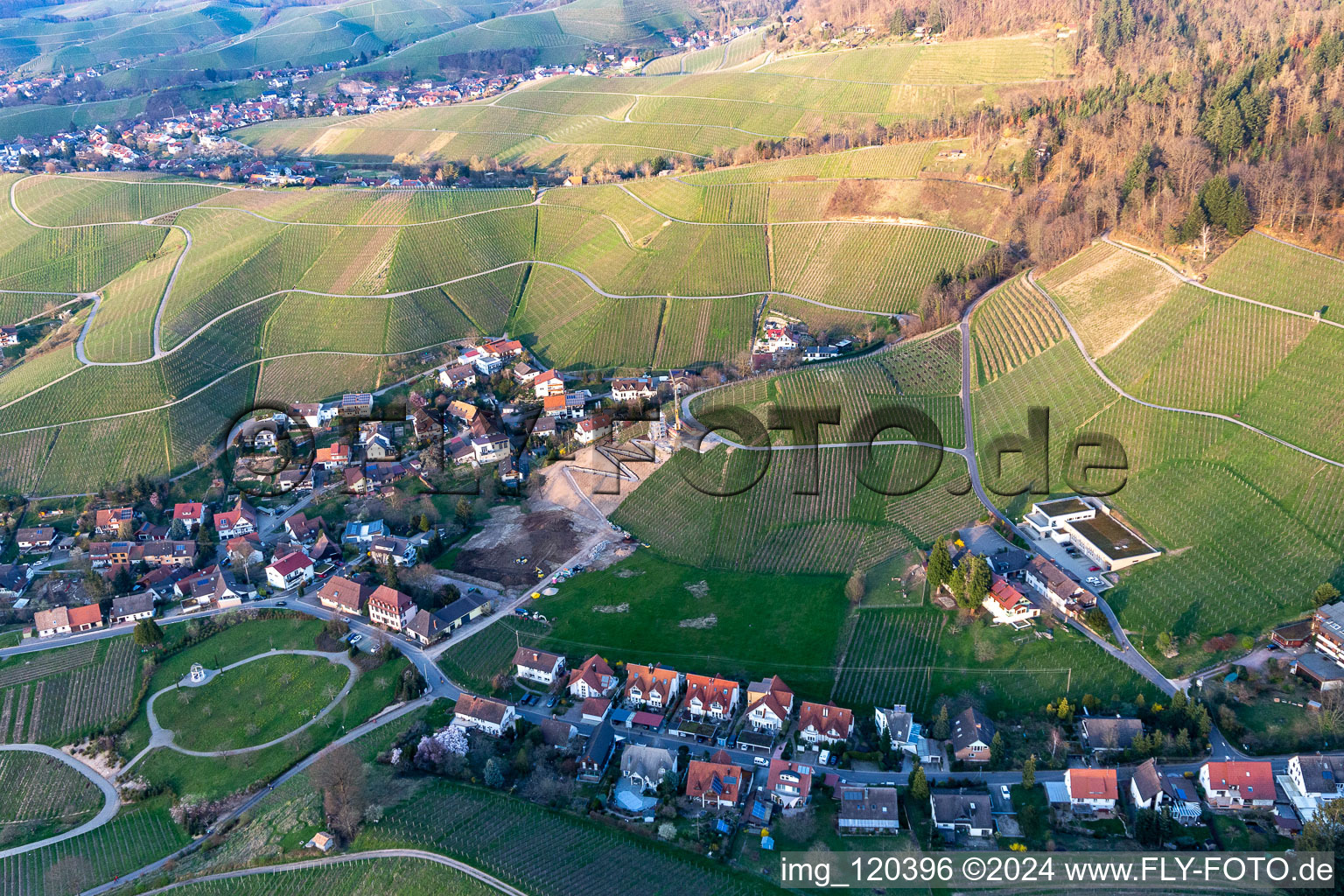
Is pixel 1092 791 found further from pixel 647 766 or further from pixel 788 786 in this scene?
pixel 647 766

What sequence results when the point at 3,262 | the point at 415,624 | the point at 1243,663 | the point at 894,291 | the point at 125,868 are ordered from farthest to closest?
the point at 3,262
the point at 894,291
the point at 415,624
the point at 1243,663
the point at 125,868

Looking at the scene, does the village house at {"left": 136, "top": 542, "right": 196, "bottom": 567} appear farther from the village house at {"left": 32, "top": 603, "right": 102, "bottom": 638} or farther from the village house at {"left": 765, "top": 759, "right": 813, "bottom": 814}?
the village house at {"left": 765, "top": 759, "right": 813, "bottom": 814}

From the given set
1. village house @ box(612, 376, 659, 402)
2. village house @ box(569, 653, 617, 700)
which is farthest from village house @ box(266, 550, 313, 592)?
village house @ box(612, 376, 659, 402)

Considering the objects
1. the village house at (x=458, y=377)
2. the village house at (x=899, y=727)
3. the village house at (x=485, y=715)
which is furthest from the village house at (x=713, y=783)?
the village house at (x=458, y=377)

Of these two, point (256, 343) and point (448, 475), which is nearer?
point (448, 475)

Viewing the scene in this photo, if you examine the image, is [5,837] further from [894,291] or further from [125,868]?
[894,291]

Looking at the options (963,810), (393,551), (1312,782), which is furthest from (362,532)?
(1312,782)

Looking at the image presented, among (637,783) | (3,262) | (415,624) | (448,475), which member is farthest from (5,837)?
(3,262)
